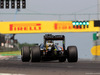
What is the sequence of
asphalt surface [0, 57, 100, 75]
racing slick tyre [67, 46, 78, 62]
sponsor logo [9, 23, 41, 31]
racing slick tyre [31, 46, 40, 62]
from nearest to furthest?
asphalt surface [0, 57, 100, 75] → racing slick tyre [31, 46, 40, 62] → racing slick tyre [67, 46, 78, 62] → sponsor logo [9, 23, 41, 31]

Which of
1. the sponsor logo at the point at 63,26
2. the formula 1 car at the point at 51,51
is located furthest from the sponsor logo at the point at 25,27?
the formula 1 car at the point at 51,51

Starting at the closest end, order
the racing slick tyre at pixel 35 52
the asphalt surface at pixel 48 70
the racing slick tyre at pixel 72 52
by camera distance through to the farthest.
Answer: the asphalt surface at pixel 48 70 → the racing slick tyre at pixel 35 52 → the racing slick tyre at pixel 72 52

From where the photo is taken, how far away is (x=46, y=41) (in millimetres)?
22578

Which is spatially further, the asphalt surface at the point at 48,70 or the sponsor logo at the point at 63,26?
the sponsor logo at the point at 63,26

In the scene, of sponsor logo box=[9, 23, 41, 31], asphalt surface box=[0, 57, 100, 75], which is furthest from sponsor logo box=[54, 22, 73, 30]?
asphalt surface box=[0, 57, 100, 75]

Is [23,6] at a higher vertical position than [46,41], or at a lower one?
higher

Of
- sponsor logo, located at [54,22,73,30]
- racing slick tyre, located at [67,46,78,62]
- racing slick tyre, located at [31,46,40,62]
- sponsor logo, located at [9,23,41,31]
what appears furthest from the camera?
sponsor logo, located at [54,22,73,30]

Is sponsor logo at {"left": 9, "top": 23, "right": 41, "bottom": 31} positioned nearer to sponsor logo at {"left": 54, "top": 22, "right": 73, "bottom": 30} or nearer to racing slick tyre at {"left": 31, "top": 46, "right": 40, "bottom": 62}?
sponsor logo at {"left": 54, "top": 22, "right": 73, "bottom": 30}

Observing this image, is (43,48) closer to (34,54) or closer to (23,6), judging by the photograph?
(34,54)

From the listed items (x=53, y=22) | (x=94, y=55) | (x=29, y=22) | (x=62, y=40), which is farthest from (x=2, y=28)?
(x=62, y=40)

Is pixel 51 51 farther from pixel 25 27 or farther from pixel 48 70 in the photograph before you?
pixel 25 27

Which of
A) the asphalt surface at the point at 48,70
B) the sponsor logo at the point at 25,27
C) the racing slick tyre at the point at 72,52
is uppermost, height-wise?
the sponsor logo at the point at 25,27

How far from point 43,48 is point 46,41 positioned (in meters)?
0.67

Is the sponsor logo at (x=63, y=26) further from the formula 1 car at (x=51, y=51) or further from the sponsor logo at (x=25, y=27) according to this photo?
the formula 1 car at (x=51, y=51)
